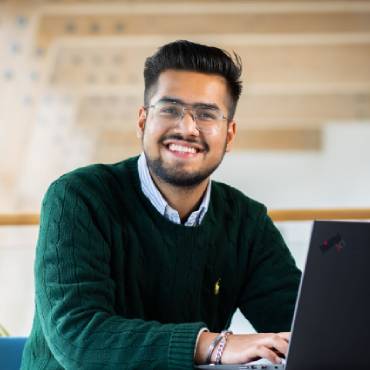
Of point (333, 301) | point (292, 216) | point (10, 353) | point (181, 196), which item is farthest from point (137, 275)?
point (292, 216)

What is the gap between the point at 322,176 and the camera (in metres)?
4.95

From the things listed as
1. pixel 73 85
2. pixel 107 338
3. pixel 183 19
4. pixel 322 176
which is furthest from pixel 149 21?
pixel 107 338

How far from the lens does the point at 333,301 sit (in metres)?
1.22

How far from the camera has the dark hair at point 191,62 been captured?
1790 millimetres

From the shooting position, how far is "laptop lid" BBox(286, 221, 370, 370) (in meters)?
1.19

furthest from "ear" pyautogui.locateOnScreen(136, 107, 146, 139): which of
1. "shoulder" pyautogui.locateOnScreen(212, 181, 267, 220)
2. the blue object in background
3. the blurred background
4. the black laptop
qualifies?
the blurred background

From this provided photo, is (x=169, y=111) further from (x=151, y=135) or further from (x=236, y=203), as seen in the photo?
(x=236, y=203)

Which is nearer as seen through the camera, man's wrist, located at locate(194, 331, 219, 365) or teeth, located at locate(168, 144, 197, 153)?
man's wrist, located at locate(194, 331, 219, 365)

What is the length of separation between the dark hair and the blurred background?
122 inches

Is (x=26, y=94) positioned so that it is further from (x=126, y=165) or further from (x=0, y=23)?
(x=126, y=165)

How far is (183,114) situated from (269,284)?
1.48 feet

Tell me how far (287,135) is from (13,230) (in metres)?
2.02

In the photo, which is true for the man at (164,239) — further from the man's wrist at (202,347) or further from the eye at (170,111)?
the man's wrist at (202,347)

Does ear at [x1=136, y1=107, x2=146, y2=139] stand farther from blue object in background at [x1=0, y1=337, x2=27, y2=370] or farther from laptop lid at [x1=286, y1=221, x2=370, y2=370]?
laptop lid at [x1=286, y1=221, x2=370, y2=370]
